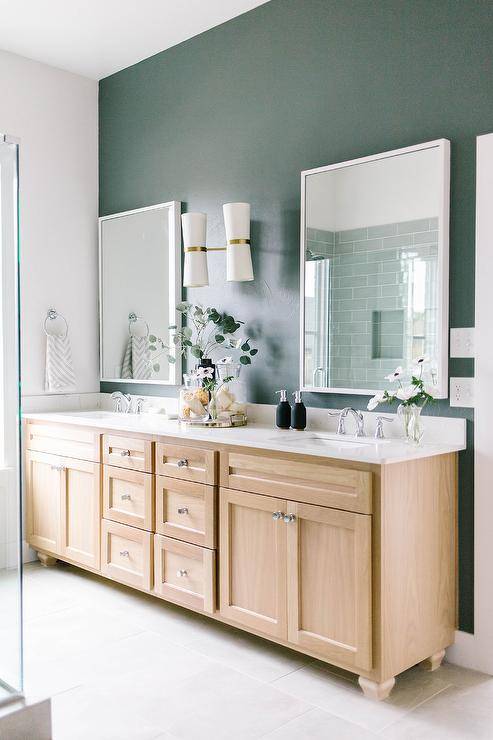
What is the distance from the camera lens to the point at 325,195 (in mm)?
3098

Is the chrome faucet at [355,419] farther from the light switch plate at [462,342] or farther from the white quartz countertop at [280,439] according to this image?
the light switch plate at [462,342]

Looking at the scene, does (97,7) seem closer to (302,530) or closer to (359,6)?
(359,6)

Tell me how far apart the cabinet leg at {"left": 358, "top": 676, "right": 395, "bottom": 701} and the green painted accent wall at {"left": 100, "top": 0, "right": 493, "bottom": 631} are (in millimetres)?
456

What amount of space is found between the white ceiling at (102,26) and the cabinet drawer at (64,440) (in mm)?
2017

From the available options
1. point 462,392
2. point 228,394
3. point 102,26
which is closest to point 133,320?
point 228,394

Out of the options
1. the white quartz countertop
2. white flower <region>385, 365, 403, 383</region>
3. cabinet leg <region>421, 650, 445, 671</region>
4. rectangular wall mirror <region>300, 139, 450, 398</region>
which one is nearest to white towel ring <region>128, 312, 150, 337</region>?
the white quartz countertop

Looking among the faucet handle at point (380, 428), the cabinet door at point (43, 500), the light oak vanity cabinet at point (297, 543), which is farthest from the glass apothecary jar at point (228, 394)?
the cabinet door at point (43, 500)

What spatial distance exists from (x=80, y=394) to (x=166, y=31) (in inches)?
80.4

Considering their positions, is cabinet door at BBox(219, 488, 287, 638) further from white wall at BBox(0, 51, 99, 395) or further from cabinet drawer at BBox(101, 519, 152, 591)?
white wall at BBox(0, 51, 99, 395)

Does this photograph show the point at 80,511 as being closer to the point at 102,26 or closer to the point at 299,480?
the point at 299,480

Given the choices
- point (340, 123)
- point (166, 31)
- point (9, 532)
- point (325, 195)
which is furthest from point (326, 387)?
point (166, 31)

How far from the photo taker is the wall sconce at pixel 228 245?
3.31 meters

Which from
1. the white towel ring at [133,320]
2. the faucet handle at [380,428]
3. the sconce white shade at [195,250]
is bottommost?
the faucet handle at [380,428]

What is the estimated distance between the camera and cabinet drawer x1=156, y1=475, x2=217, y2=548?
9.57 ft
